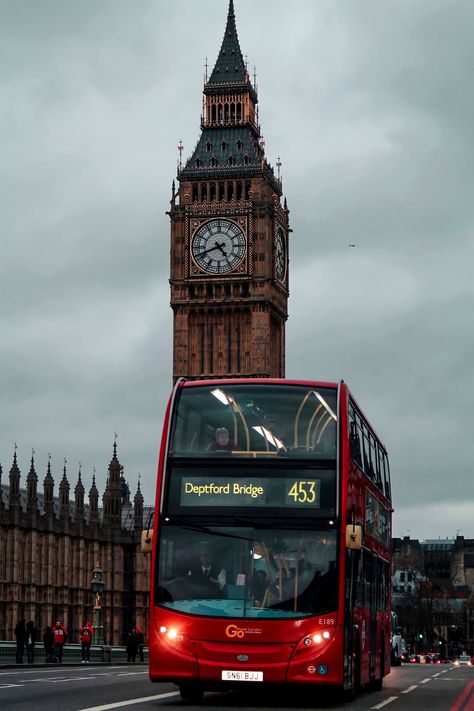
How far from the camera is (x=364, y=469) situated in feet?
82.3

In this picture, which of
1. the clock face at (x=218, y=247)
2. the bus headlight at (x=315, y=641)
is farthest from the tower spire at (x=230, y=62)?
the bus headlight at (x=315, y=641)

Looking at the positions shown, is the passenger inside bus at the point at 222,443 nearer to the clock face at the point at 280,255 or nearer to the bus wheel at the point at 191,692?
the bus wheel at the point at 191,692

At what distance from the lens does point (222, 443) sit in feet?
72.5

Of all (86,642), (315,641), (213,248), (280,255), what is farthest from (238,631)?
(280,255)

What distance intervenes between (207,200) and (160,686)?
83.8 m

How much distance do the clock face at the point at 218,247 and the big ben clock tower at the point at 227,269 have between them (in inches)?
2.8

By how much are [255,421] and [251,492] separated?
114 centimetres

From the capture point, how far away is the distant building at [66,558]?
83062 mm

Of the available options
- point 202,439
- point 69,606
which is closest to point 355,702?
point 202,439

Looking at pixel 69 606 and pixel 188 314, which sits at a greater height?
pixel 188 314

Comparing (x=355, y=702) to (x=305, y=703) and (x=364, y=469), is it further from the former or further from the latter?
(x=364, y=469)

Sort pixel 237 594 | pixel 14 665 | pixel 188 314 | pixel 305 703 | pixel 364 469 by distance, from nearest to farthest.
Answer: pixel 237 594, pixel 305 703, pixel 364 469, pixel 14 665, pixel 188 314

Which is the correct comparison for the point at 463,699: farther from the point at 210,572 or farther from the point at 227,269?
the point at 227,269

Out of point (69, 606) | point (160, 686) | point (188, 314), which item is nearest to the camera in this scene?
point (160, 686)
